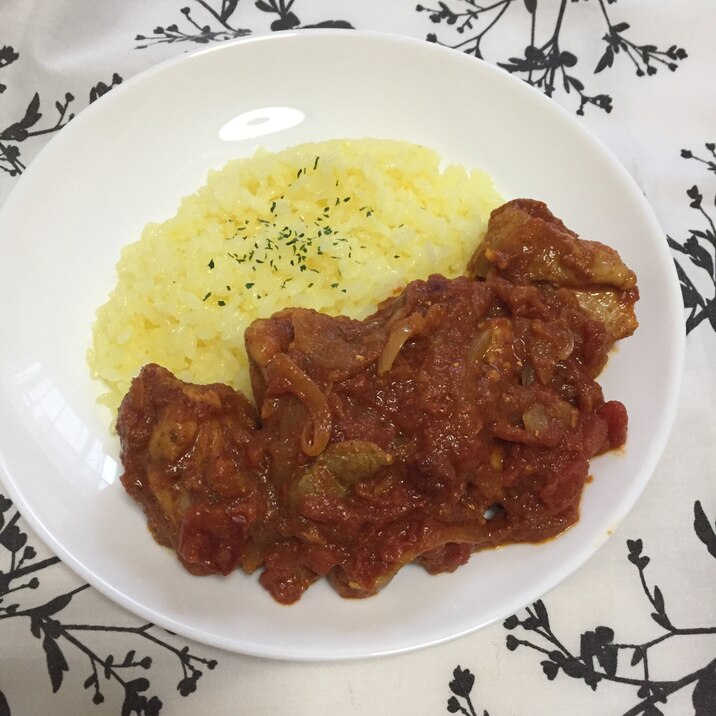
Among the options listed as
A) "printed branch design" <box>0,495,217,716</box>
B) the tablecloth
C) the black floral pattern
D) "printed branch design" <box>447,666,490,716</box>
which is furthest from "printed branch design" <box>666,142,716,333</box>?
"printed branch design" <box>0,495,217,716</box>

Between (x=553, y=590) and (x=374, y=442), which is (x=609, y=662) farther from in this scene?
(x=374, y=442)

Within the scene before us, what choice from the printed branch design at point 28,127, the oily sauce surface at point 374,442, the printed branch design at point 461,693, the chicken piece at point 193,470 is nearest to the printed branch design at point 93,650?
the chicken piece at point 193,470

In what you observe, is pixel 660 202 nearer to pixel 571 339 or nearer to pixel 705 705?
pixel 571 339

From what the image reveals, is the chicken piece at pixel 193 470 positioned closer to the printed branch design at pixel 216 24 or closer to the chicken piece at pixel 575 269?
the chicken piece at pixel 575 269

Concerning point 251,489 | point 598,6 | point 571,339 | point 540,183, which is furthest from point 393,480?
point 598,6

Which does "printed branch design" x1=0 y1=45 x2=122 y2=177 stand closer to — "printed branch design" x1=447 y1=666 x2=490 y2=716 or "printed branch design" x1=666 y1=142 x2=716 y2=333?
"printed branch design" x1=447 y1=666 x2=490 y2=716

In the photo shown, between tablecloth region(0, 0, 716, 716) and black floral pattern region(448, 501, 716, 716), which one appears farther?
black floral pattern region(448, 501, 716, 716)
